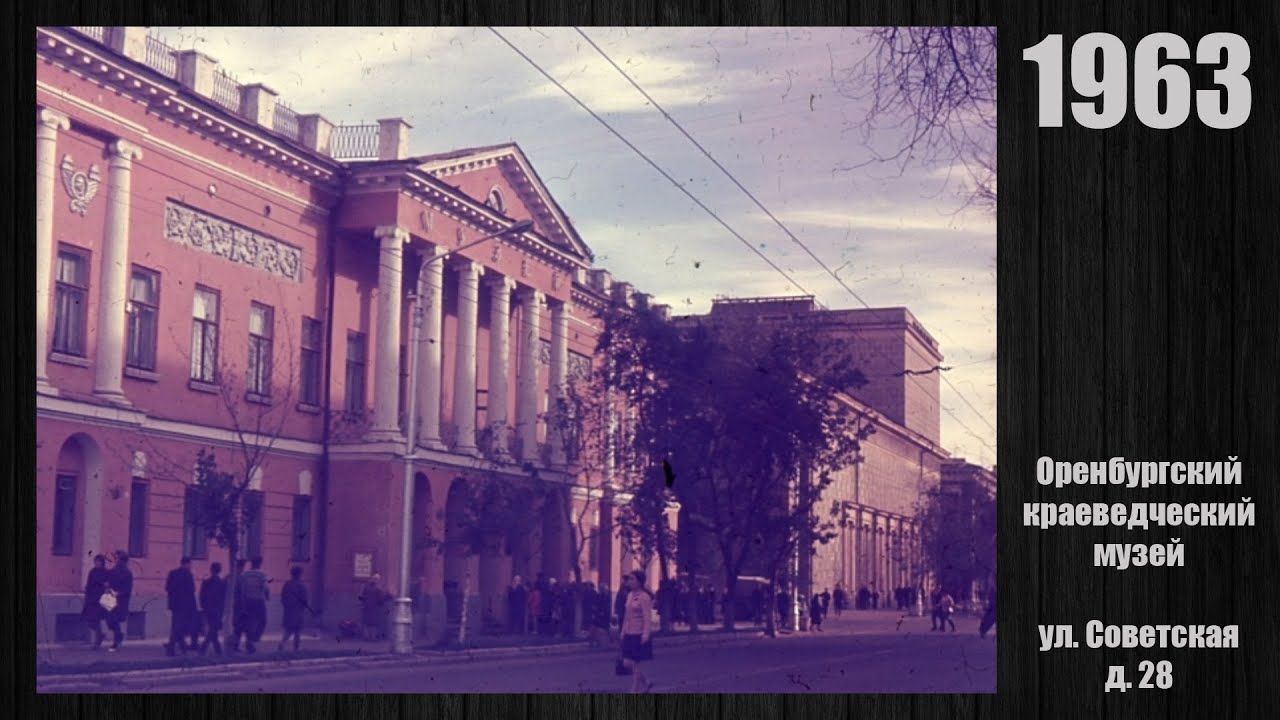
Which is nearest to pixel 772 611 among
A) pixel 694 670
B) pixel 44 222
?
pixel 694 670

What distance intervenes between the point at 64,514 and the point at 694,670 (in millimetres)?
3757

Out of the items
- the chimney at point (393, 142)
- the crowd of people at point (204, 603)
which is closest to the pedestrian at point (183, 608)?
the crowd of people at point (204, 603)

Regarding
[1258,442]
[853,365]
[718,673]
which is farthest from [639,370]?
[1258,442]

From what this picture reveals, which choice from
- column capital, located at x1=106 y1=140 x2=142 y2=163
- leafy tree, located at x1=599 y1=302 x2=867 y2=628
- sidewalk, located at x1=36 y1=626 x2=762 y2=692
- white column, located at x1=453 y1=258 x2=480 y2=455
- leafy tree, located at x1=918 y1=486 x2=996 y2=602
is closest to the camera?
sidewalk, located at x1=36 y1=626 x2=762 y2=692

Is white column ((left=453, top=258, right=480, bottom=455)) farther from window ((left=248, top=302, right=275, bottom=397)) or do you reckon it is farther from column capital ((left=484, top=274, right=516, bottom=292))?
window ((left=248, top=302, right=275, bottom=397))

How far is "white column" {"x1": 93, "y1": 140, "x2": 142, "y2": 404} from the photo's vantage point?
11966mm

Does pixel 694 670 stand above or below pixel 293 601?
below

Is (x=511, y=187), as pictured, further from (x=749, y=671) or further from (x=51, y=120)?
(x=749, y=671)

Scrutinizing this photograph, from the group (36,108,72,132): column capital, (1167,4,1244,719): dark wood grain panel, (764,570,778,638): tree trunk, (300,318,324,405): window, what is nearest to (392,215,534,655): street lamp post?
(300,318,324,405): window

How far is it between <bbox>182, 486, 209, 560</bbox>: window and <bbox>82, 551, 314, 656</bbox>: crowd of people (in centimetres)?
15

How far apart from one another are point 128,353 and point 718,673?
4272 millimetres

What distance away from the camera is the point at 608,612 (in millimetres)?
11727

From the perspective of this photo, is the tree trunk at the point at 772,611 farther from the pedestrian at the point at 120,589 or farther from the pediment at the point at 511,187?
the pedestrian at the point at 120,589

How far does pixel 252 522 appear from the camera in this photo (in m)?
12.1
